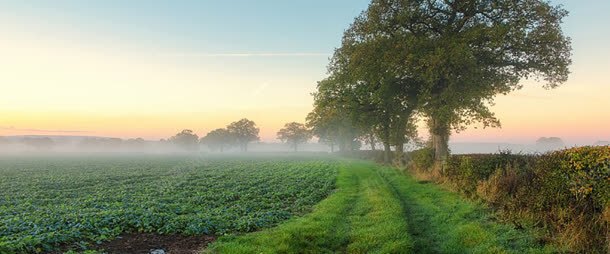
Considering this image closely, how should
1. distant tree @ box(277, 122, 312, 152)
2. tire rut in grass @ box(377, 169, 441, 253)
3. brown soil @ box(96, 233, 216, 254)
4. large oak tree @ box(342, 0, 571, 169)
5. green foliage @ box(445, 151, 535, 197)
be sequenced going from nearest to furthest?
1. brown soil @ box(96, 233, 216, 254)
2. tire rut in grass @ box(377, 169, 441, 253)
3. green foliage @ box(445, 151, 535, 197)
4. large oak tree @ box(342, 0, 571, 169)
5. distant tree @ box(277, 122, 312, 152)

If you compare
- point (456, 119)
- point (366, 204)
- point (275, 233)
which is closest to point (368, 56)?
point (456, 119)

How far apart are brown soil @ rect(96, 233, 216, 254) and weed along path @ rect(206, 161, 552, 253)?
72 cm

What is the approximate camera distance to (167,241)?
12812mm

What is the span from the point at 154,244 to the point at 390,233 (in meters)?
8.07

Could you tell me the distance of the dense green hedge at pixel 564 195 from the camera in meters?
10.9

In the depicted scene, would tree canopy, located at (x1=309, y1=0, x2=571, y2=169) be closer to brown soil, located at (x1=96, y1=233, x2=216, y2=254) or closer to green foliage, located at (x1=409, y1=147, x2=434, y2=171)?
green foliage, located at (x1=409, y1=147, x2=434, y2=171)

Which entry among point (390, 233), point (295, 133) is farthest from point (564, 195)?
point (295, 133)

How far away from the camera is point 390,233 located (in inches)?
517

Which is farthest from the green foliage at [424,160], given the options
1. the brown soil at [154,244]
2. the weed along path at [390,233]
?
the brown soil at [154,244]

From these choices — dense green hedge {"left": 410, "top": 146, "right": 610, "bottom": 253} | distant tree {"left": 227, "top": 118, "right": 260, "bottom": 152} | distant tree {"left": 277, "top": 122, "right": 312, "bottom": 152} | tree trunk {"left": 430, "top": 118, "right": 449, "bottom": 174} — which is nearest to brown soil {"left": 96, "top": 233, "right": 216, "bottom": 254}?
dense green hedge {"left": 410, "top": 146, "right": 610, "bottom": 253}

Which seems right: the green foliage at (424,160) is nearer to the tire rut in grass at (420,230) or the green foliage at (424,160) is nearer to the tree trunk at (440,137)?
the tree trunk at (440,137)

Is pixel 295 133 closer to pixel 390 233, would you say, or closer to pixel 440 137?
pixel 440 137

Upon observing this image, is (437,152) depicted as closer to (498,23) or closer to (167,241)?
(498,23)

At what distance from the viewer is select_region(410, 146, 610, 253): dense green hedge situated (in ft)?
35.7
